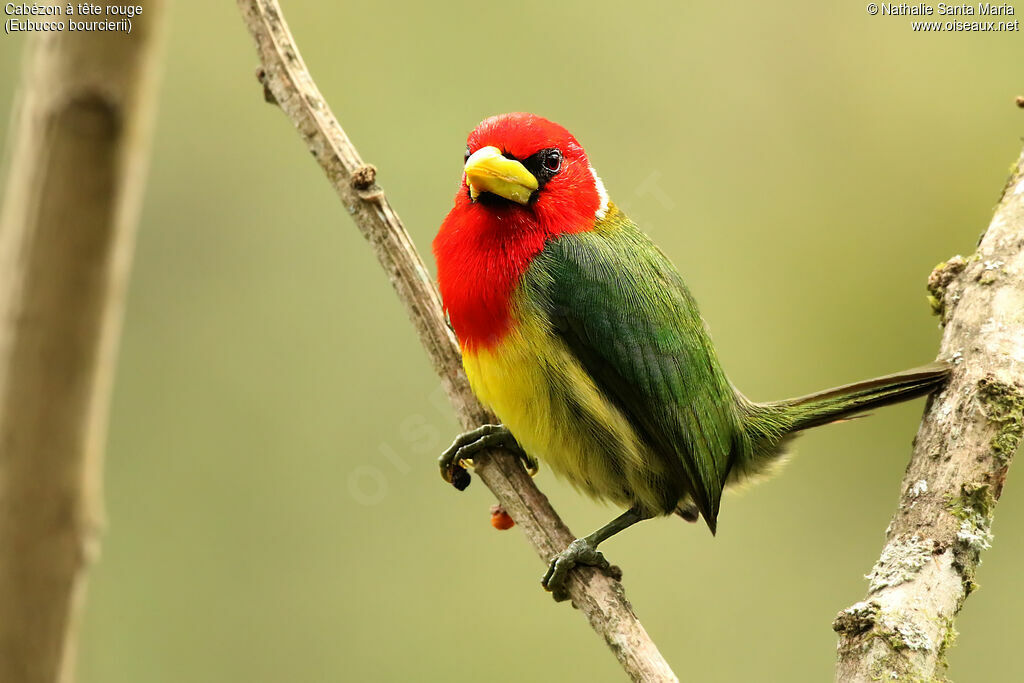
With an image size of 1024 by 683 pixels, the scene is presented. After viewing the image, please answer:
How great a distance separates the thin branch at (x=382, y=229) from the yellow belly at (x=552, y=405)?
0.45 ft

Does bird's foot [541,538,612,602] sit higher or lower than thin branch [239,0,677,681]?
lower

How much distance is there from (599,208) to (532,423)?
0.74 m

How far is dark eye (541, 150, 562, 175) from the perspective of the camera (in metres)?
2.87

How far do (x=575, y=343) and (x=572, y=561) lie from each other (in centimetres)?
58

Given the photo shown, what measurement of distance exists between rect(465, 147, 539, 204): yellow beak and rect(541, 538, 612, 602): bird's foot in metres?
0.97

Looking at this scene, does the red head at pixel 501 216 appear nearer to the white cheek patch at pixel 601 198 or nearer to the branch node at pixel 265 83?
the white cheek patch at pixel 601 198

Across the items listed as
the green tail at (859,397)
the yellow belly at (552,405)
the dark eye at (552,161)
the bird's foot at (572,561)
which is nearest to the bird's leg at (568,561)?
the bird's foot at (572,561)

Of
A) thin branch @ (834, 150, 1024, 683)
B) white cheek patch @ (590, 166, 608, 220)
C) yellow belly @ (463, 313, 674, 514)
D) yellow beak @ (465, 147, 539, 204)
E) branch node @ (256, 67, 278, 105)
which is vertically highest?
branch node @ (256, 67, 278, 105)

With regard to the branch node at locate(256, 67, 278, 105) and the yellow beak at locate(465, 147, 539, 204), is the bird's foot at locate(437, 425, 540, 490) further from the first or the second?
the branch node at locate(256, 67, 278, 105)

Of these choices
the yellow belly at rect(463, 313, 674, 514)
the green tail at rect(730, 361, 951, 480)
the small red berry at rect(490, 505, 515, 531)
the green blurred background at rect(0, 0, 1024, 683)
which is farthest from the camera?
the green blurred background at rect(0, 0, 1024, 683)

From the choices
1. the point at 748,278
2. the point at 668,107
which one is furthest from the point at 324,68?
the point at 748,278

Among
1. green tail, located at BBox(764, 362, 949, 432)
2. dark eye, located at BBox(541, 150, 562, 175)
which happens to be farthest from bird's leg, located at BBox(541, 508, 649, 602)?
dark eye, located at BBox(541, 150, 562, 175)

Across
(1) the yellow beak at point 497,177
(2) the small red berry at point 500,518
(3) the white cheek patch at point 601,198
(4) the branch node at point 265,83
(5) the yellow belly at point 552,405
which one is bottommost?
(2) the small red berry at point 500,518

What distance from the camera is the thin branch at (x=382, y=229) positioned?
2572 millimetres
